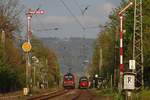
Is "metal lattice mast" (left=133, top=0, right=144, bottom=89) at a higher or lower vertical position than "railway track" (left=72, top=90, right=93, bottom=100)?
higher

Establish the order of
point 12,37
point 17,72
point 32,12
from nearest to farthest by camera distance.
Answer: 1. point 32,12
2. point 17,72
3. point 12,37

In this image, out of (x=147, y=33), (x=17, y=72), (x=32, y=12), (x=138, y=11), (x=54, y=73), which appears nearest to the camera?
(x=138, y=11)

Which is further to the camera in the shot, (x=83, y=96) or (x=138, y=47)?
(x=83, y=96)

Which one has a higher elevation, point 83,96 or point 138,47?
point 138,47

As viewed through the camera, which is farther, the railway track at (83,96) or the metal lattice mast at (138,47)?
the railway track at (83,96)

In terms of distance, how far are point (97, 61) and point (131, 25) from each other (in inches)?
2577

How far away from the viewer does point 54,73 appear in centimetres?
16500

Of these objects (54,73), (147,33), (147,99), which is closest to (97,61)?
(54,73)

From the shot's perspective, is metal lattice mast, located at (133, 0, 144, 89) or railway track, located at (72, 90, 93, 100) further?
railway track, located at (72, 90, 93, 100)

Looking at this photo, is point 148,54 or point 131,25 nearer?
point 148,54

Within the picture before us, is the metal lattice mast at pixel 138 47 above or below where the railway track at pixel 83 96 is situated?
above

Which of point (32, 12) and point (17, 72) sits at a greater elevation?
point (32, 12)

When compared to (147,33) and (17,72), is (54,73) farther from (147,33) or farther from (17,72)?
(147,33)

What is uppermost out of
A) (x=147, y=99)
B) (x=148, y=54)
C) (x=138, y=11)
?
(x=138, y=11)
